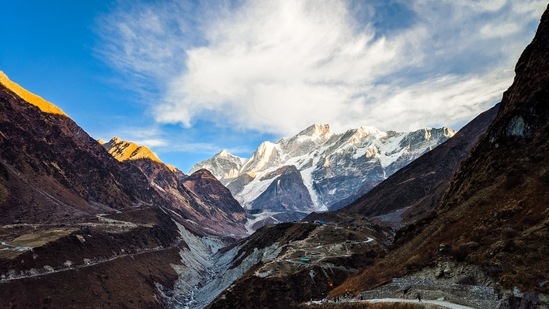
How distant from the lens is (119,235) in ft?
573

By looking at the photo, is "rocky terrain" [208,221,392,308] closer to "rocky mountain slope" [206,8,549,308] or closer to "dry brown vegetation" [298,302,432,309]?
"rocky mountain slope" [206,8,549,308]

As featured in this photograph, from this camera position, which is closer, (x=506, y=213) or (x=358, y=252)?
(x=506, y=213)

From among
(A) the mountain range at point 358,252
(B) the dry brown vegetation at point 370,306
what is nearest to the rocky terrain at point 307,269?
(A) the mountain range at point 358,252

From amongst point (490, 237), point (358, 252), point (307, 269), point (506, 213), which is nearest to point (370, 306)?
point (490, 237)

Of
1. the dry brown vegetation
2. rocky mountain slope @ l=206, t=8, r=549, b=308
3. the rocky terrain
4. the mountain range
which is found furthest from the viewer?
the rocky terrain

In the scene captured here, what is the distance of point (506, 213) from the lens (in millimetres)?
54938

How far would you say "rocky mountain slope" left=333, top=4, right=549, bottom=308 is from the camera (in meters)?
41.9

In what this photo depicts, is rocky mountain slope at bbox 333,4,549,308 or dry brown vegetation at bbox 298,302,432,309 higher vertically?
rocky mountain slope at bbox 333,4,549,308

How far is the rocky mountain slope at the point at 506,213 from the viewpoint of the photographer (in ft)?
137

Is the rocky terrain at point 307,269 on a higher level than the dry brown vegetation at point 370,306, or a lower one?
higher

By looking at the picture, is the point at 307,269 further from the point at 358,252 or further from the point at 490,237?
the point at 490,237

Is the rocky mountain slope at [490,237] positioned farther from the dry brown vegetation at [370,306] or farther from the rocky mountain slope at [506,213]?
the dry brown vegetation at [370,306]

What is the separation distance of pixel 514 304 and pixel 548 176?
28575mm

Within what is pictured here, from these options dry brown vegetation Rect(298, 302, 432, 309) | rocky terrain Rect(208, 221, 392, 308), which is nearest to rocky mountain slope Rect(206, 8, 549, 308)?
rocky terrain Rect(208, 221, 392, 308)
